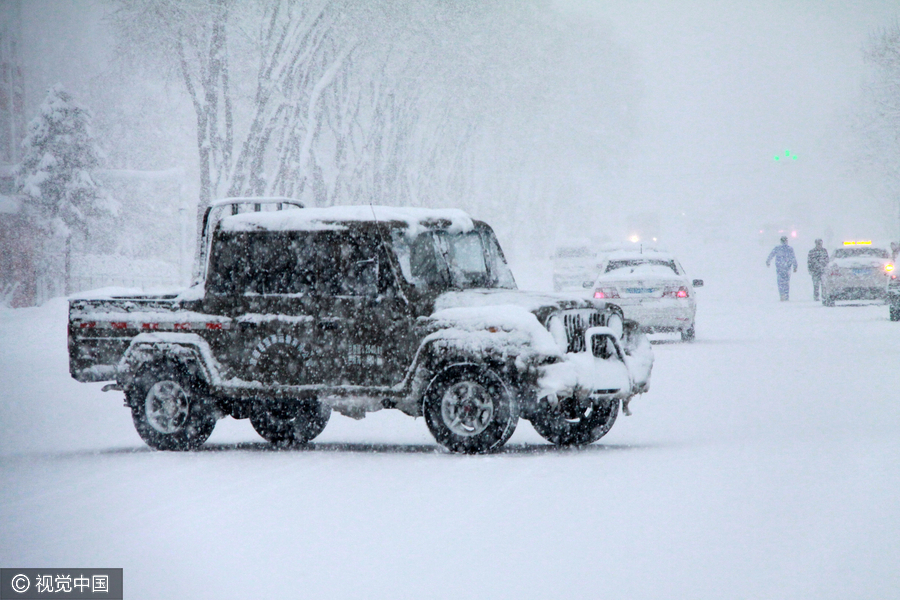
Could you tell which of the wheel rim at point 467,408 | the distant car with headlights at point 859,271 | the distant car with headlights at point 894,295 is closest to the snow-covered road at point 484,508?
the wheel rim at point 467,408

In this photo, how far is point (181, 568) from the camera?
654cm

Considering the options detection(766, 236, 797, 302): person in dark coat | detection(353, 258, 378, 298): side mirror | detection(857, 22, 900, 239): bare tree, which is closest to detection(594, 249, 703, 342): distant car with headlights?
detection(353, 258, 378, 298): side mirror

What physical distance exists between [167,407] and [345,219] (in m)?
2.28

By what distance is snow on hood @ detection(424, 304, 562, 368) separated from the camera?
10055 mm

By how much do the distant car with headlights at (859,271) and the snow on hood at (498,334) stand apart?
85.5 ft

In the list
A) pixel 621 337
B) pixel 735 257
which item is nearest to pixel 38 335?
pixel 621 337

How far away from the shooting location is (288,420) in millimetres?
11891

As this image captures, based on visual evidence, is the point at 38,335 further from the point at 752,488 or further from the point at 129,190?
the point at 129,190

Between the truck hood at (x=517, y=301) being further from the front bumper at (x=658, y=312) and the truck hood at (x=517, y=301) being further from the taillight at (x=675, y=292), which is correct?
the taillight at (x=675, y=292)

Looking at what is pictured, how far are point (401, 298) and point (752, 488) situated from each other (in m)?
3.28

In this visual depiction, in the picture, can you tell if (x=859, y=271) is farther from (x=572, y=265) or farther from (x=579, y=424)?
(x=579, y=424)

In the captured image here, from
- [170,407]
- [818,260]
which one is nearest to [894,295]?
[818,260]

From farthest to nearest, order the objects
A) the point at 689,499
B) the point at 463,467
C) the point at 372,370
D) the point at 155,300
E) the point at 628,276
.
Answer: the point at 628,276
the point at 155,300
the point at 372,370
the point at 463,467
the point at 689,499

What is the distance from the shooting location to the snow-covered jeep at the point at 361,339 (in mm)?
10195
